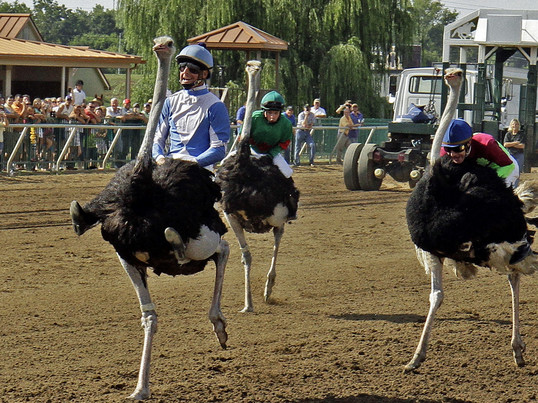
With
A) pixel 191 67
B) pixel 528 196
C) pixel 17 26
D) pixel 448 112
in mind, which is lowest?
pixel 528 196

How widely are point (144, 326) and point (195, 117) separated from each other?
6.43ft

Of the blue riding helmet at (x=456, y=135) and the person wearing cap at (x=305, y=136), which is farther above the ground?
the blue riding helmet at (x=456, y=135)

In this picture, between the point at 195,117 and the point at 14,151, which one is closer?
the point at 195,117

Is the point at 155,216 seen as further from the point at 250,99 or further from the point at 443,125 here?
the point at 250,99

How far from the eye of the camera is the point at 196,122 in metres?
7.06

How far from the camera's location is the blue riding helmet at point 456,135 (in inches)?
244

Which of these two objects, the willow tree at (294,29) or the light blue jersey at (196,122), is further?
the willow tree at (294,29)

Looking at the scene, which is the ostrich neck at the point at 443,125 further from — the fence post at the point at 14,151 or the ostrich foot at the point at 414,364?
the fence post at the point at 14,151

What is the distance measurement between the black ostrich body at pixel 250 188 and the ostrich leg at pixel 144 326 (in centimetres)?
226

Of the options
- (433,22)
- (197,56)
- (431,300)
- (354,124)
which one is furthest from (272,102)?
(433,22)

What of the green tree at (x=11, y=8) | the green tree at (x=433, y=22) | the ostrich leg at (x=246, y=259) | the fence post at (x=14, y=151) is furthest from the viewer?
the green tree at (x=433, y=22)

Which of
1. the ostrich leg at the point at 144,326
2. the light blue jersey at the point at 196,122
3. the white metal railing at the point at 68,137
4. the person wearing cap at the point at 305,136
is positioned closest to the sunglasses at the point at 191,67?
the light blue jersey at the point at 196,122

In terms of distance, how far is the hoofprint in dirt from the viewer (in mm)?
5832

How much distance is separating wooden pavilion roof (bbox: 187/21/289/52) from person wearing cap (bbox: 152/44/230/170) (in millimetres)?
15304
